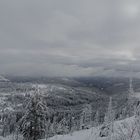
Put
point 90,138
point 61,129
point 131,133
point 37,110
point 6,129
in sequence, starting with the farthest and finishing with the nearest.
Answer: point 6,129
point 61,129
point 90,138
point 37,110
point 131,133

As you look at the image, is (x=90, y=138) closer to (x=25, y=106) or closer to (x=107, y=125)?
(x=107, y=125)

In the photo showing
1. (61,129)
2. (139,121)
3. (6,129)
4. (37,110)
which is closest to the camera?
A: (139,121)

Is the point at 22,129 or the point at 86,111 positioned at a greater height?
the point at 22,129

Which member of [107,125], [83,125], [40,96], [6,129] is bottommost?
[6,129]

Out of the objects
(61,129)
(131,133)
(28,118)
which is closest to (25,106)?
(28,118)

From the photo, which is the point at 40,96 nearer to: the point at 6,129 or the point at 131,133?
the point at 131,133

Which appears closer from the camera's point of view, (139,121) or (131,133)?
(131,133)
